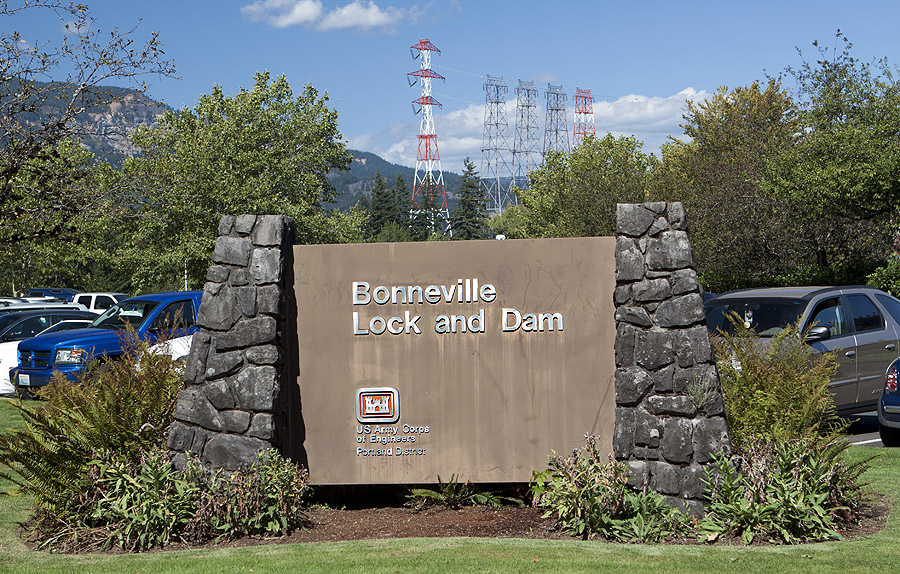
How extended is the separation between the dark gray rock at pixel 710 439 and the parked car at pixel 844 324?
14.4ft

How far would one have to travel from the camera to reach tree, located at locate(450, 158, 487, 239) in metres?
110

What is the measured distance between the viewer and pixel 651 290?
23.0 ft

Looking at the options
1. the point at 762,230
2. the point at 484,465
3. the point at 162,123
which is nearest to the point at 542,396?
the point at 484,465

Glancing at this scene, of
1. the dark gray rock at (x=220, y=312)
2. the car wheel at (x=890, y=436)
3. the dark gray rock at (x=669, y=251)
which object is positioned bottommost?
the car wheel at (x=890, y=436)

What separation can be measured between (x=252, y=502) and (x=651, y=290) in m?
3.55

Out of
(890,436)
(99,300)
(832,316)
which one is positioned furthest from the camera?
(99,300)

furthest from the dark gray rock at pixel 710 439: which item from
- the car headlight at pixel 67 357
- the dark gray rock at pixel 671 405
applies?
the car headlight at pixel 67 357

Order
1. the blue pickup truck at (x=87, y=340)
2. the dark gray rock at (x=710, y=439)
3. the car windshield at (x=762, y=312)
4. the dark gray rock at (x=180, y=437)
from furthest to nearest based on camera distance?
the blue pickup truck at (x=87, y=340) → the car windshield at (x=762, y=312) → the dark gray rock at (x=180, y=437) → the dark gray rock at (x=710, y=439)

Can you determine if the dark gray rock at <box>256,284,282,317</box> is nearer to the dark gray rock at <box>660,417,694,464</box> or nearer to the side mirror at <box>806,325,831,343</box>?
the dark gray rock at <box>660,417,694,464</box>

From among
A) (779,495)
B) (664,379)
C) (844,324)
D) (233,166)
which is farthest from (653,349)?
(233,166)

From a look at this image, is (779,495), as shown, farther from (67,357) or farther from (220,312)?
(67,357)

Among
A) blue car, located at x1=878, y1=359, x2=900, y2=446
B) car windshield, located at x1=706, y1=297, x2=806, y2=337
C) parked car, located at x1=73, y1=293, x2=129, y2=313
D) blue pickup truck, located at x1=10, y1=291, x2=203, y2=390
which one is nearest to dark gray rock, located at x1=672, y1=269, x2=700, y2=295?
car windshield, located at x1=706, y1=297, x2=806, y2=337

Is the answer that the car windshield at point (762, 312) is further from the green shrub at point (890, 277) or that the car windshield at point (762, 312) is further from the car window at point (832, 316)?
the green shrub at point (890, 277)

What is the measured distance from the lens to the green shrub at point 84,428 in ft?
22.5
